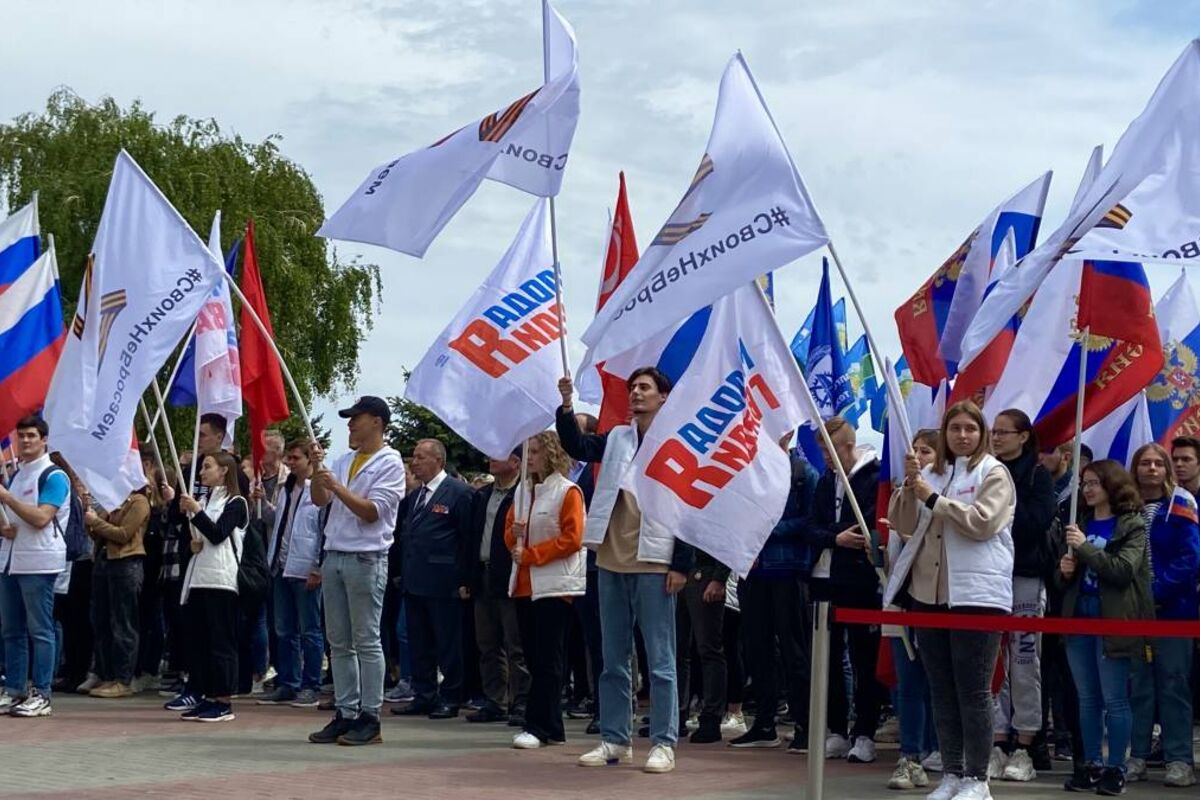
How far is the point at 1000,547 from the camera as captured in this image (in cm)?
929

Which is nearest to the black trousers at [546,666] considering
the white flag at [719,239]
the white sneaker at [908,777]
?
the white sneaker at [908,777]

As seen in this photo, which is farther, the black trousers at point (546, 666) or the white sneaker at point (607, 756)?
the black trousers at point (546, 666)

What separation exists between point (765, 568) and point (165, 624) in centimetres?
751

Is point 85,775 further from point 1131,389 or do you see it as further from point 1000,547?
point 1131,389

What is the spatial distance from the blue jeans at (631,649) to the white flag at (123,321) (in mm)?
3560

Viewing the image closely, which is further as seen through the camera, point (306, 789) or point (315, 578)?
point (315, 578)

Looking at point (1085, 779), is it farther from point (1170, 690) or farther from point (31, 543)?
point (31, 543)

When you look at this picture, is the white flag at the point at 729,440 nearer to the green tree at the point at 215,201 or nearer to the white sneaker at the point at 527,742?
the white sneaker at the point at 527,742

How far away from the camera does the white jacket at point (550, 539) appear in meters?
11.8

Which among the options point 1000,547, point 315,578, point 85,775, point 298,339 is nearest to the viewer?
point 1000,547

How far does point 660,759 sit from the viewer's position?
10578mm

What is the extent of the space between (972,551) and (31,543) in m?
7.29

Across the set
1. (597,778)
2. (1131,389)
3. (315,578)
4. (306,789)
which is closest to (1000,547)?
(1131,389)

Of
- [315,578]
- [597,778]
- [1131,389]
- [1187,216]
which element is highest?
[1187,216]
